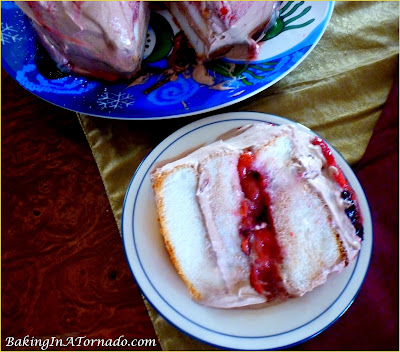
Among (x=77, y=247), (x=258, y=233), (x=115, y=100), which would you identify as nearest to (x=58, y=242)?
(x=77, y=247)

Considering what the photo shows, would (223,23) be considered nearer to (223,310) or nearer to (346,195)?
(346,195)

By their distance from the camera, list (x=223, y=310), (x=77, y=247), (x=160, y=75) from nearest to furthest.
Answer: (x=223, y=310), (x=77, y=247), (x=160, y=75)

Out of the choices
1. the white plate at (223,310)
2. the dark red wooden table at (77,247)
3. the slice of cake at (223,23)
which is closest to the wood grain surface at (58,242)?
the dark red wooden table at (77,247)

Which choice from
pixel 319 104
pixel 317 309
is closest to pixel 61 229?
pixel 317 309

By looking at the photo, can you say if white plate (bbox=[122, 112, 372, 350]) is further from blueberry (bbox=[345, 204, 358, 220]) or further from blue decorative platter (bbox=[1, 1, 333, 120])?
blue decorative platter (bbox=[1, 1, 333, 120])

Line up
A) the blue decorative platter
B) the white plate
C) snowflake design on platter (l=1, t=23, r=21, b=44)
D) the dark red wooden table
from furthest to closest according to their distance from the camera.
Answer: snowflake design on platter (l=1, t=23, r=21, b=44) → the blue decorative platter → the dark red wooden table → the white plate

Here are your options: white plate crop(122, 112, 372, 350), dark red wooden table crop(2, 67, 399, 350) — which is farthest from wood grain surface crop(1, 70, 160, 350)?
white plate crop(122, 112, 372, 350)
